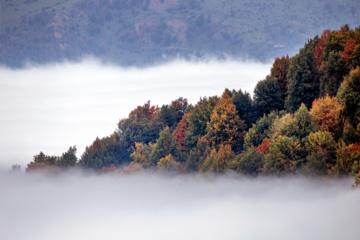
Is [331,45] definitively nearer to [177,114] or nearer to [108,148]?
[177,114]

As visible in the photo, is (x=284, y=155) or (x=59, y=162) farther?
(x=59, y=162)

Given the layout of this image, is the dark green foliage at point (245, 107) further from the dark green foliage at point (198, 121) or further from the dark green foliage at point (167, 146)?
the dark green foliage at point (167, 146)

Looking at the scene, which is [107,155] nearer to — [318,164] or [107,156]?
[107,156]

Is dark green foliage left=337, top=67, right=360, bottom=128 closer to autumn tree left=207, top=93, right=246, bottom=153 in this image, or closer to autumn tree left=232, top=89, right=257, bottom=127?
autumn tree left=207, top=93, right=246, bottom=153

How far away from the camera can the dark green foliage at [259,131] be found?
400ft

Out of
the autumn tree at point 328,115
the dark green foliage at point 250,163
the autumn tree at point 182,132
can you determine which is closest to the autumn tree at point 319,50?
the autumn tree at point 328,115

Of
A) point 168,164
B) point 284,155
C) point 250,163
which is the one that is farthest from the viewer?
point 168,164

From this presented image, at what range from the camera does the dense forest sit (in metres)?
98.3

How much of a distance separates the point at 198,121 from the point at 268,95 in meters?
22.8

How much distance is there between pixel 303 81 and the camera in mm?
118375

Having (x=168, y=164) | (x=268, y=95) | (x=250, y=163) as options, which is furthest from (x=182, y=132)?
(x=250, y=163)

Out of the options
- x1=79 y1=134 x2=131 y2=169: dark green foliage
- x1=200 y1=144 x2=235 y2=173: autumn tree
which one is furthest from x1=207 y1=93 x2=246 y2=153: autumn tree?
x1=79 y1=134 x2=131 y2=169: dark green foliage

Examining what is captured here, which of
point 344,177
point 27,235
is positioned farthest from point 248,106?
point 27,235

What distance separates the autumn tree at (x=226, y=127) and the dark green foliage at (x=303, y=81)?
Answer: 51.0ft
